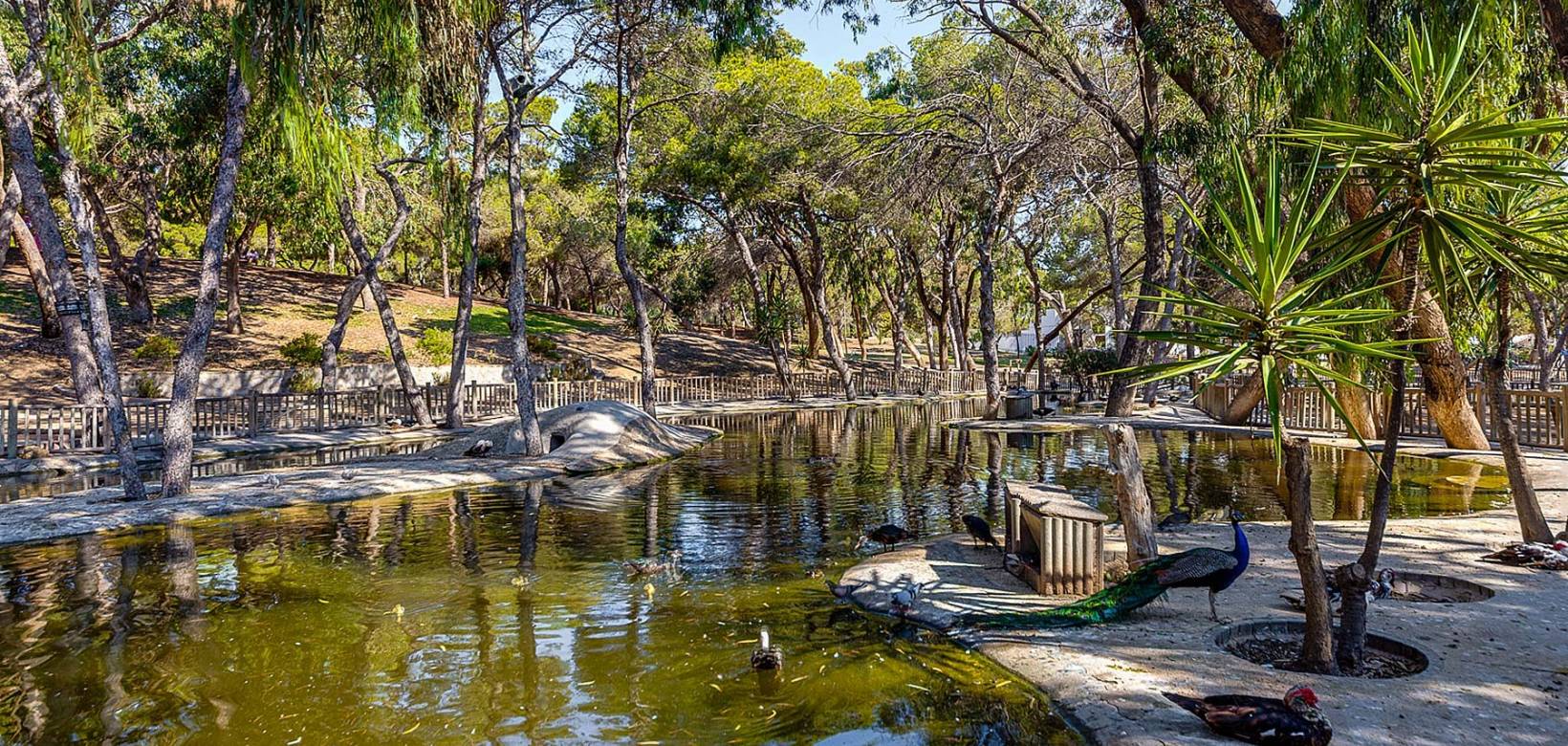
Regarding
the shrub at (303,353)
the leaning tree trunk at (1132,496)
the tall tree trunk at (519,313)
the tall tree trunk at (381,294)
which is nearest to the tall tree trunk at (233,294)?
the shrub at (303,353)

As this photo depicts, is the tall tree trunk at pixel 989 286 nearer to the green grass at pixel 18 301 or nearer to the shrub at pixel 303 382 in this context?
the shrub at pixel 303 382

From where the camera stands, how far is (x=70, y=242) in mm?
39156

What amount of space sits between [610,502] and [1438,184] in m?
11.6

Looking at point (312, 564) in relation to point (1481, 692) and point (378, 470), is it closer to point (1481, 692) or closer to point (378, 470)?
point (378, 470)

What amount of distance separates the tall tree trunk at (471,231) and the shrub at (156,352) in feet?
37.2

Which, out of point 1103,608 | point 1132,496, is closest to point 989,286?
point 1132,496

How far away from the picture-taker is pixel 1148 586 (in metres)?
7.24

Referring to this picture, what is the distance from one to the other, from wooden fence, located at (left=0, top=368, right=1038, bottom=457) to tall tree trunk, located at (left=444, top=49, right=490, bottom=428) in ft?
6.00

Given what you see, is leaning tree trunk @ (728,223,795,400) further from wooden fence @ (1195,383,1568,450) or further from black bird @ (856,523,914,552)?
black bird @ (856,523,914,552)

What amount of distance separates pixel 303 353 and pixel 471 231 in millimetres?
15174

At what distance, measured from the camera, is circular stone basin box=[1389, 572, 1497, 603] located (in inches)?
305

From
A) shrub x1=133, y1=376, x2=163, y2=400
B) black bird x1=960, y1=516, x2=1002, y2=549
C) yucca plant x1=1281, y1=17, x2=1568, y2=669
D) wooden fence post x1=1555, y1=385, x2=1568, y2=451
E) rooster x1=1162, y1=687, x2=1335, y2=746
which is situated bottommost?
rooster x1=1162, y1=687, x2=1335, y2=746

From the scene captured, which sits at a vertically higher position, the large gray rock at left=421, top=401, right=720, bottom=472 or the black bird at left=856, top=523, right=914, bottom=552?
the large gray rock at left=421, top=401, right=720, bottom=472

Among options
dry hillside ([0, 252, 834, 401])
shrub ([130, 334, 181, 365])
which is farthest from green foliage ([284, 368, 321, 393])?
shrub ([130, 334, 181, 365])
